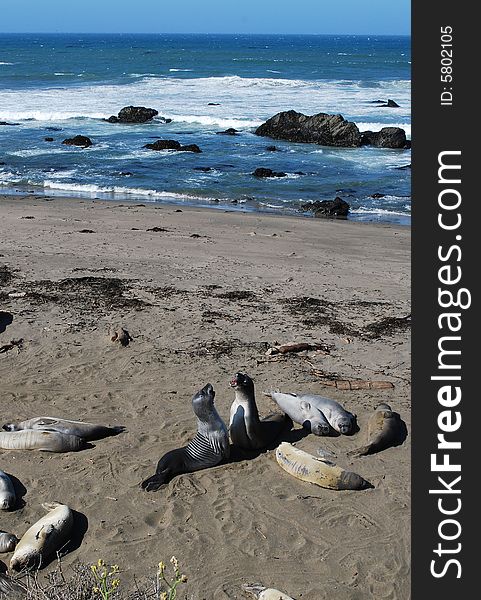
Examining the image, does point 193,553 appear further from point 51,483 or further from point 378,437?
point 378,437

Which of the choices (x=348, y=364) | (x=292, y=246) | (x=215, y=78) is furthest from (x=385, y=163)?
(x=215, y=78)

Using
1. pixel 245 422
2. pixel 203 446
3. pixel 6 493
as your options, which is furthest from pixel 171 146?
pixel 6 493

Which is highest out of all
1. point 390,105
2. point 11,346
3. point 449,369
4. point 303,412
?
point 449,369

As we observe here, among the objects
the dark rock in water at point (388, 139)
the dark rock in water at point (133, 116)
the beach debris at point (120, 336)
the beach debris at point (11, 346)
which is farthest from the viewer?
the dark rock in water at point (133, 116)

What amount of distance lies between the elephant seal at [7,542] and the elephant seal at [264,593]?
5.35ft

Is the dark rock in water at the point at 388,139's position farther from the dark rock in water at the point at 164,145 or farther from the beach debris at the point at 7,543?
the beach debris at the point at 7,543

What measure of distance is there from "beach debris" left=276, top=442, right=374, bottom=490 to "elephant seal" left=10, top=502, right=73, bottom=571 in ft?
6.02

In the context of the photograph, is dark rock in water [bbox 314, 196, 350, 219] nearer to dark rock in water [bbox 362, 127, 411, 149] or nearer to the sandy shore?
the sandy shore

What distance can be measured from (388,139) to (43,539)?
28.6 m

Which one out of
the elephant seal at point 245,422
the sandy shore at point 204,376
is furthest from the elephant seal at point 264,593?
the elephant seal at point 245,422

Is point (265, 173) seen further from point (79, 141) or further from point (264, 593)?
point (264, 593)

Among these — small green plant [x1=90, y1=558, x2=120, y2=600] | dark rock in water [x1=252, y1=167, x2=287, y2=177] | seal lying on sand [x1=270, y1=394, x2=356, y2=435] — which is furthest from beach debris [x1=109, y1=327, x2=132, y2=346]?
dark rock in water [x1=252, y1=167, x2=287, y2=177]

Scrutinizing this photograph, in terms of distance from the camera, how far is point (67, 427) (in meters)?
7.23

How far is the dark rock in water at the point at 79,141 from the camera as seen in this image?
30516mm
